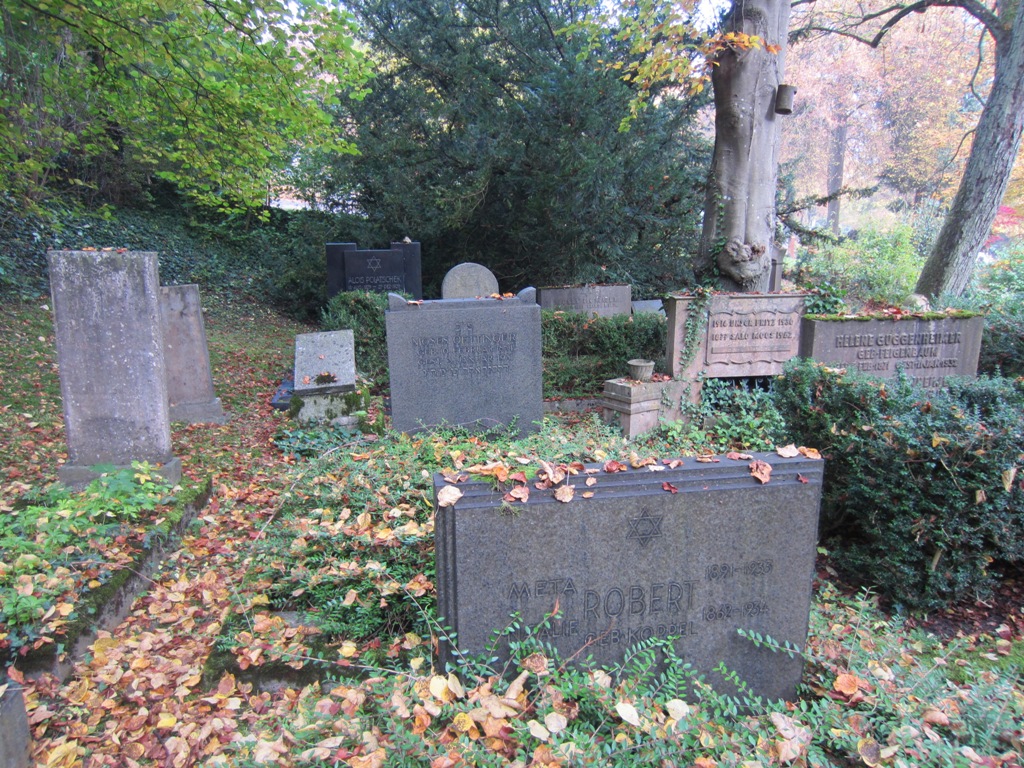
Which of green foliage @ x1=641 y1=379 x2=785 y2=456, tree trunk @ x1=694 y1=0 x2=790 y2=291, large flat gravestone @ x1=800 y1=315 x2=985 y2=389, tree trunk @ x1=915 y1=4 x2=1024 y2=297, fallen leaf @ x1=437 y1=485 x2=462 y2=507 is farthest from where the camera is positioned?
tree trunk @ x1=915 y1=4 x2=1024 y2=297

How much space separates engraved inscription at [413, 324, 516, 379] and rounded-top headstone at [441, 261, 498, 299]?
375cm

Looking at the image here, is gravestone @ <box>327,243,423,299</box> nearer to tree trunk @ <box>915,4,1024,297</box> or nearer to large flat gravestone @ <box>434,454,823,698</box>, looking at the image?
tree trunk @ <box>915,4,1024,297</box>

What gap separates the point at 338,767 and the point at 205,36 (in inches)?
318

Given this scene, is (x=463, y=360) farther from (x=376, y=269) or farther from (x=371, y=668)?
(x=376, y=269)

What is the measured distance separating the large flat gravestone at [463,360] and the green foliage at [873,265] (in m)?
14.2

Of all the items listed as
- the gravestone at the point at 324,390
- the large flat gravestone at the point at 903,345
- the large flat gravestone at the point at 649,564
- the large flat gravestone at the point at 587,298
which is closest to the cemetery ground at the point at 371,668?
the large flat gravestone at the point at 649,564

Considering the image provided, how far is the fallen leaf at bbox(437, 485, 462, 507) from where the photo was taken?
246 cm

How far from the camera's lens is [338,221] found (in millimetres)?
15625


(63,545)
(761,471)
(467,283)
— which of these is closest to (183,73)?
(467,283)

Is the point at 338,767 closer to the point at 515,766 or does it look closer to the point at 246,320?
the point at 515,766

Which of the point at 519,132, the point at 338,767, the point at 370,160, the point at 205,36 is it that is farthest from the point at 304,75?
the point at 338,767

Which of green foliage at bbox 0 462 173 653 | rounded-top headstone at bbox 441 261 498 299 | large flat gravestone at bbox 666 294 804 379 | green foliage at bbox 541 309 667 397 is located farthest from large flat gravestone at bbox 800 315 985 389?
green foliage at bbox 0 462 173 653

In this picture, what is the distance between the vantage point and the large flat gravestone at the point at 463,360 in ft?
20.4

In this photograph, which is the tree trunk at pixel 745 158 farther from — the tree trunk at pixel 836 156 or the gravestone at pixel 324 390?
the tree trunk at pixel 836 156
